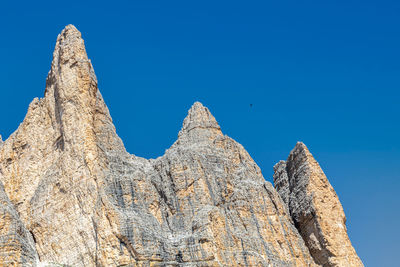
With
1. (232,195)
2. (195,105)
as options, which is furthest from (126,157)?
(195,105)

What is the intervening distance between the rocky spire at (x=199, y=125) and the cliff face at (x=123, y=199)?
39 centimetres

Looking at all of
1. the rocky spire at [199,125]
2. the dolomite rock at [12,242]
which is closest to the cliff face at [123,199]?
the dolomite rock at [12,242]

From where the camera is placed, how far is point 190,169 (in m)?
94.2

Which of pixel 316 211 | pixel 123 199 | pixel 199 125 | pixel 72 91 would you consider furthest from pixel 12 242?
pixel 316 211

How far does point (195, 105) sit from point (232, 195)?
21872mm

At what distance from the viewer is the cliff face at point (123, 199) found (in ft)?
268

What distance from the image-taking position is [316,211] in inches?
3871

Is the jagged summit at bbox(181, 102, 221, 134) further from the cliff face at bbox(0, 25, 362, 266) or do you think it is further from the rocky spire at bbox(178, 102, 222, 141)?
the cliff face at bbox(0, 25, 362, 266)

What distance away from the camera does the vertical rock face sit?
9594cm

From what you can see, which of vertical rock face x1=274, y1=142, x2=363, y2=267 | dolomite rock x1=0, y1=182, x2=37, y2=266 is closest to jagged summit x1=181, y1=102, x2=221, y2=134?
vertical rock face x1=274, y1=142, x2=363, y2=267

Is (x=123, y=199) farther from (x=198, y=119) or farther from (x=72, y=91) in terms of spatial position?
(x=198, y=119)

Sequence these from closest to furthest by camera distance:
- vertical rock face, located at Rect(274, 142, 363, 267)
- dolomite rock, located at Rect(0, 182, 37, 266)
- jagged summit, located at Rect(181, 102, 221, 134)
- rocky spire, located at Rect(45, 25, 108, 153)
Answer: dolomite rock, located at Rect(0, 182, 37, 266), rocky spire, located at Rect(45, 25, 108, 153), vertical rock face, located at Rect(274, 142, 363, 267), jagged summit, located at Rect(181, 102, 221, 134)

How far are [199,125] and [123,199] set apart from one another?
77.8 feet

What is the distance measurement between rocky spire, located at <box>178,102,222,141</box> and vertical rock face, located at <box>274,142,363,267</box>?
11521 millimetres
